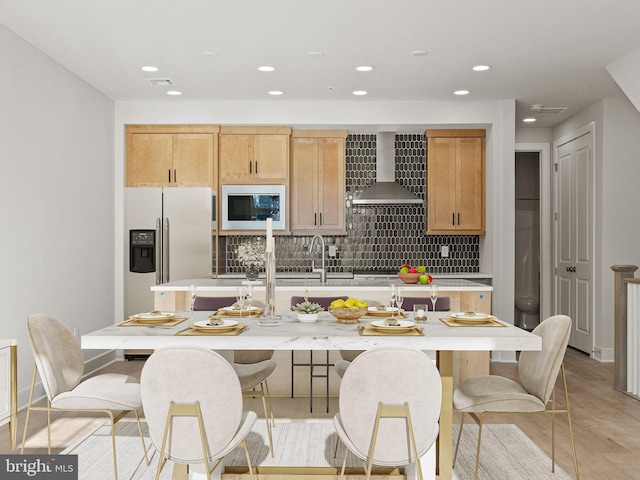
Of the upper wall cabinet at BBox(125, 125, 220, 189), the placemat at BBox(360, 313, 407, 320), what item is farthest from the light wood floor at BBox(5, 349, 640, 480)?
the upper wall cabinet at BBox(125, 125, 220, 189)

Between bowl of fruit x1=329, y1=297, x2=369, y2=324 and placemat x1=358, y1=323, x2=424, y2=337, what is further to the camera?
bowl of fruit x1=329, y1=297, x2=369, y2=324

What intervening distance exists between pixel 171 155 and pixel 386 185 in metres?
2.42

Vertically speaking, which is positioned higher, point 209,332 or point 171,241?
point 171,241

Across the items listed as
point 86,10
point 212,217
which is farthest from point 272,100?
point 86,10

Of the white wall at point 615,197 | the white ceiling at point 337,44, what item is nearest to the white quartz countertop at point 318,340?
the white ceiling at point 337,44

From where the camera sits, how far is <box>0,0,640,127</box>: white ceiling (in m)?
3.74

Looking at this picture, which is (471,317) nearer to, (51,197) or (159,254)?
(51,197)

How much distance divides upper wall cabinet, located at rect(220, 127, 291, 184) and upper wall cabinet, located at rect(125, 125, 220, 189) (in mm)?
133

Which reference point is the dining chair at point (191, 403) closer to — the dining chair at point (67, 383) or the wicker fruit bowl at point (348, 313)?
the dining chair at point (67, 383)

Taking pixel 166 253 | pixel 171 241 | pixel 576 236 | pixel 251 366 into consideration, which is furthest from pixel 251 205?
pixel 576 236

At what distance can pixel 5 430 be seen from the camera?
12.1 feet

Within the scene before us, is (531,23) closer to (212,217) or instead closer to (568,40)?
(568,40)

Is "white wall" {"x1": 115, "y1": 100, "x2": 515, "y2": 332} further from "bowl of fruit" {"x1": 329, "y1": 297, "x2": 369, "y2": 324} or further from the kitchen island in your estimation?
"bowl of fruit" {"x1": 329, "y1": 297, "x2": 369, "y2": 324}

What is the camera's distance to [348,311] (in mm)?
2824
